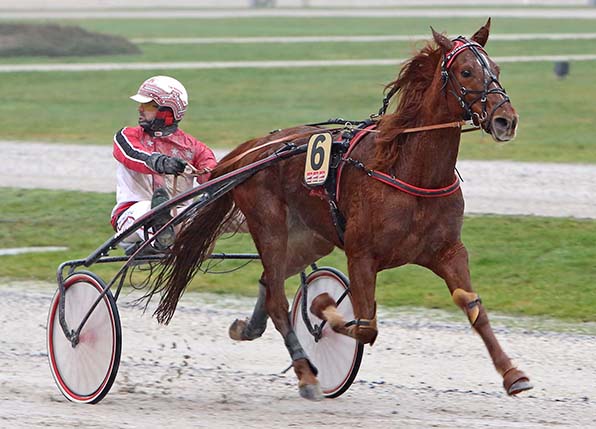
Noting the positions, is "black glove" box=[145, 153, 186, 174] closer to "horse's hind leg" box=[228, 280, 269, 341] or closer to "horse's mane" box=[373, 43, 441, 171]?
"horse's hind leg" box=[228, 280, 269, 341]

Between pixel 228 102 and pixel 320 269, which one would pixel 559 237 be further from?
pixel 228 102

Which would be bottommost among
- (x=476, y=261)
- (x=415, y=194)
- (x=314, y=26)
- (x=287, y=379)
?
(x=287, y=379)

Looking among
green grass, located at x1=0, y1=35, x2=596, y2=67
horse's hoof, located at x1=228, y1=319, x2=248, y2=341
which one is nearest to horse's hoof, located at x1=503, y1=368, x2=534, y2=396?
horse's hoof, located at x1=228, y1=319, x2=248, y2=341

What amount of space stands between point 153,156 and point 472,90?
171 cm

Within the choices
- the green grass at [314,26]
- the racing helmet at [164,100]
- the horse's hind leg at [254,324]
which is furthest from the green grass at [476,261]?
the green grass at [314,26]

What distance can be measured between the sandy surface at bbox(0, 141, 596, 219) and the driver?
5.10 metres

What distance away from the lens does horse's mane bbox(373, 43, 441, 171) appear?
5.42 m

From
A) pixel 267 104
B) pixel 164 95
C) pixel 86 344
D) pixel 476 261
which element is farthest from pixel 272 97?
pixel 86 344

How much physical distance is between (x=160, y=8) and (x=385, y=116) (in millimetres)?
50447

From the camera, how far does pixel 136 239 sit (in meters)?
6.48

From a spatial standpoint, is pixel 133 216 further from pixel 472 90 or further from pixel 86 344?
pixel 472 90

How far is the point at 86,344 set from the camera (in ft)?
19.9

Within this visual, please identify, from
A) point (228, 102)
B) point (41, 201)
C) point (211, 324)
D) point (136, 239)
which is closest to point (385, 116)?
point (136, 239)

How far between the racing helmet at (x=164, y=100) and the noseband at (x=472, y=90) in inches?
62.1
